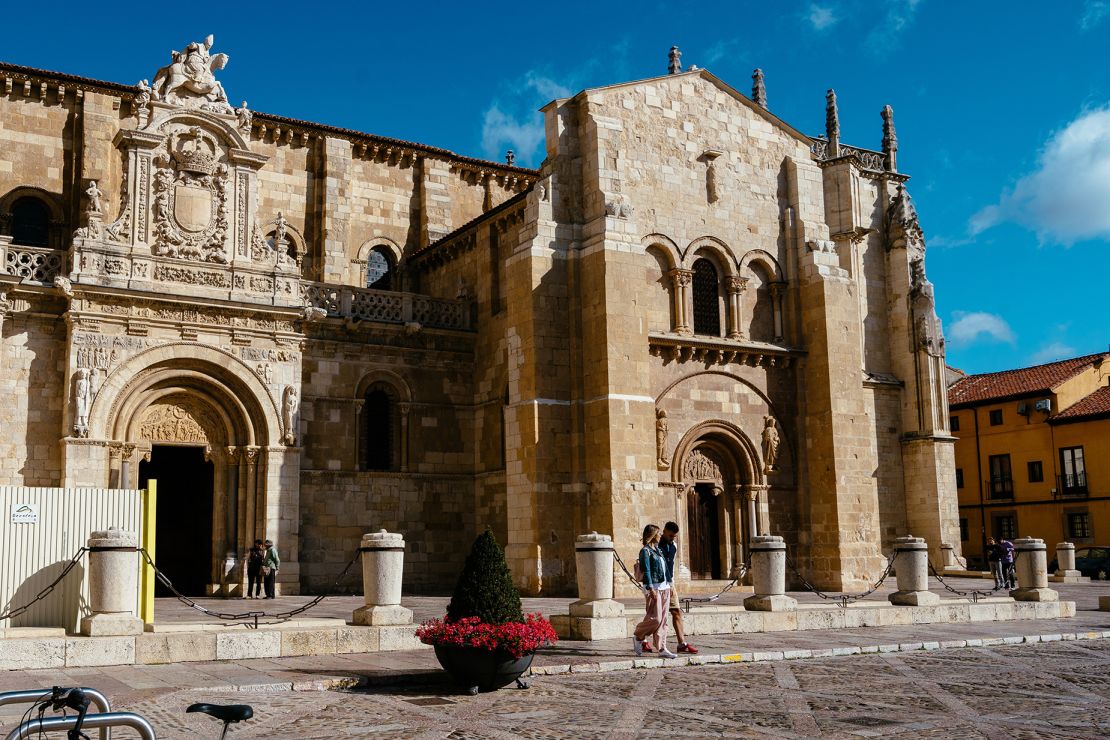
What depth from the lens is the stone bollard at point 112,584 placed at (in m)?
13.5

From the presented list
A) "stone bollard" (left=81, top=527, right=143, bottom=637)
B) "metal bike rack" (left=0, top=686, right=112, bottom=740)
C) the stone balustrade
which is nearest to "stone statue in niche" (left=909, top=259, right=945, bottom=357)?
the stone balustrade

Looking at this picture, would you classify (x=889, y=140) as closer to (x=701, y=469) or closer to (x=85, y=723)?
(x=701, y=469)

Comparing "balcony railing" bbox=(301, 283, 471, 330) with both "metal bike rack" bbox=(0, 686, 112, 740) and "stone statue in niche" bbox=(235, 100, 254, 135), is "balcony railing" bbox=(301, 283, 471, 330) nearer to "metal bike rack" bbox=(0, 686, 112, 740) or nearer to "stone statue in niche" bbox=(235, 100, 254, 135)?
"stone statue in niche" bbox=(235, 100, 254, 135)

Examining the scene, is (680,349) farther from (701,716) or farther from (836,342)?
(701,716)

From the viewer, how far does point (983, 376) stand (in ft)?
169

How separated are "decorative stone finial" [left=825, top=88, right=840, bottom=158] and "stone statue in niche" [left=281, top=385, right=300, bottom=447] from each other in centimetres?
1937

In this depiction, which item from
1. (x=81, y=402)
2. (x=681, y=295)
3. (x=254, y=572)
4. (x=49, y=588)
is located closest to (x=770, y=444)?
(x=681, y=295)

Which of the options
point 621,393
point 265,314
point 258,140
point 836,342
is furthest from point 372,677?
A: point 258,140

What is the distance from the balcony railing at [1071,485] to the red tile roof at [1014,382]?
3621 mm

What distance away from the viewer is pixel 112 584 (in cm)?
1357

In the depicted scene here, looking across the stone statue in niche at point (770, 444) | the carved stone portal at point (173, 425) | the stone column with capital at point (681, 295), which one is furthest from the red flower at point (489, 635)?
the stone statue in niche at point (770, 444)

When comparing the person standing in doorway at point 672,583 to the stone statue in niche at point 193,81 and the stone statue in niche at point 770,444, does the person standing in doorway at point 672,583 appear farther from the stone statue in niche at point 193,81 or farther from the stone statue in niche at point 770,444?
the stone statue in niche at point 193,81

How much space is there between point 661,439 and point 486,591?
14.8m

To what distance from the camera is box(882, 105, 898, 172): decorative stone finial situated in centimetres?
3509
